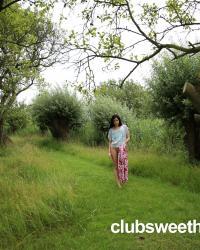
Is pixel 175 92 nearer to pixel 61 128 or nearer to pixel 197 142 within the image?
pixel 197 142

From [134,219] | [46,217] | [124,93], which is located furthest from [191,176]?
[124,93]

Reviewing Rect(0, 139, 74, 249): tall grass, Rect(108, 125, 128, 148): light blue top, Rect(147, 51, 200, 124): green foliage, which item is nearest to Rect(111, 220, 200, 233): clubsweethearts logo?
Rect(0, 139, 74, 249): tall grass

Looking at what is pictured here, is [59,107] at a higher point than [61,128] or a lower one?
higher

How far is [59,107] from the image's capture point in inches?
693

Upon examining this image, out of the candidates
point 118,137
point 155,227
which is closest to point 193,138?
point 118,137

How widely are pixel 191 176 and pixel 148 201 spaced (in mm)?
2086

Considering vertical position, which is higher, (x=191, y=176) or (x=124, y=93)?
(x=124, y=93)

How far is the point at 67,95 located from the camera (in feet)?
59.3

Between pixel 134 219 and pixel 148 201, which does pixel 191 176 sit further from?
pixel 134 219

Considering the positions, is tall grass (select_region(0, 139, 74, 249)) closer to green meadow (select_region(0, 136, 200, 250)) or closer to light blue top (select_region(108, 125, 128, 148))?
green meadow (select_region(0, 136, 200, 250))

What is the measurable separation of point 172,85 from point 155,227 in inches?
222

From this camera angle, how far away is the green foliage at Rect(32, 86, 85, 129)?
17.6 meters

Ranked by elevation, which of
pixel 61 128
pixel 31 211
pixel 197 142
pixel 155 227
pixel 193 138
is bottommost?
pixel 155 227

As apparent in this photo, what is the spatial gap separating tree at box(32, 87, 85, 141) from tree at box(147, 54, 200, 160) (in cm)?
982
